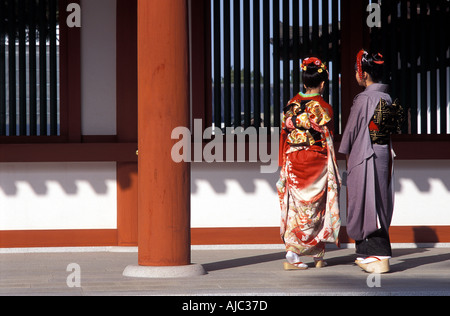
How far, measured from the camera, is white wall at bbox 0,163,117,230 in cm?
866

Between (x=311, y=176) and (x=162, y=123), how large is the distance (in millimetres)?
1318

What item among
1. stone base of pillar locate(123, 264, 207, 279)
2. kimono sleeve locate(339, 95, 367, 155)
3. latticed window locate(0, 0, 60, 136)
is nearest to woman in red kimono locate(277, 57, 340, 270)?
kimono sleeve locate(339, 95, 367, 155)

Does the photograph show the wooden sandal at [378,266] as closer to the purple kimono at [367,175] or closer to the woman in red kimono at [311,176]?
the purple kimono at [367,175]

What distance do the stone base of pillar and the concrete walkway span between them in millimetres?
86

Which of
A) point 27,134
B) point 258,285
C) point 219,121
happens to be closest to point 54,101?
point 27,134

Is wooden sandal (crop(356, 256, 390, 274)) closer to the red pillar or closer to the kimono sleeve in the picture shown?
the kimono sleeve

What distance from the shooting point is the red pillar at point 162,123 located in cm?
659

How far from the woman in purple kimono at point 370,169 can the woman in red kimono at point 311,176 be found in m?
0.16

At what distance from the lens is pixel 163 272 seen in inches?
258

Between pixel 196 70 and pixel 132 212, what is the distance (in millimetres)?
1512

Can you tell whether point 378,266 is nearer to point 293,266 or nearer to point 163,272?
point 293,266

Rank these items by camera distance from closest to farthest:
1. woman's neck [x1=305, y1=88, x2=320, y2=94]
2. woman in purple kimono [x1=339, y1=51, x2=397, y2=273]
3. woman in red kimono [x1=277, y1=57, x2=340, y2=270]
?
woman in purple kimono [x1=339, y1=51, x2=397, y2=273], woman in red kimono [x1=277, y1=57, x2=340, y2=270], woman's neck [x1=305, y1=88, x2=320, y2=94]

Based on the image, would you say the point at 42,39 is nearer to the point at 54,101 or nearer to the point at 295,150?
the point at 54,101

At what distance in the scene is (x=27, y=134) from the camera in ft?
29.0
